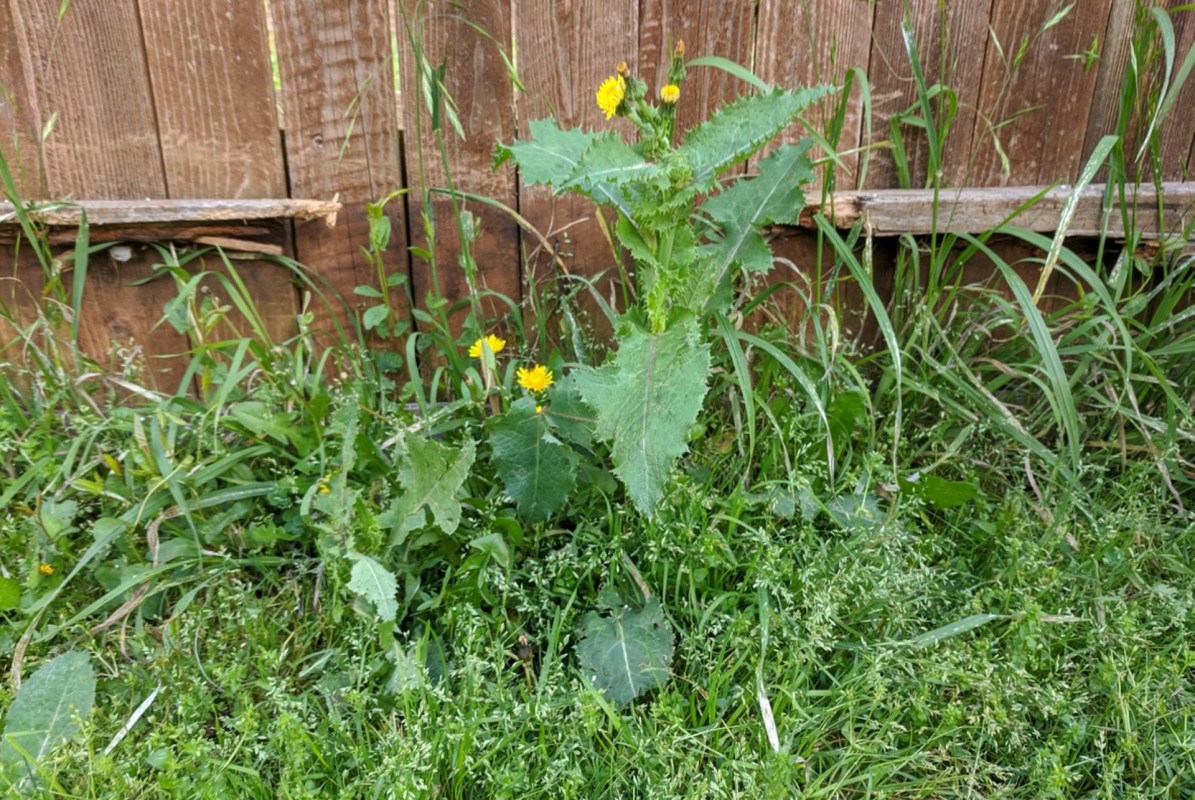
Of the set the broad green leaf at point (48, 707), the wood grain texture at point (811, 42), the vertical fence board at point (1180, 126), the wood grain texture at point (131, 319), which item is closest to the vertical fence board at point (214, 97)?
the wood grain texture at point (131, 319)

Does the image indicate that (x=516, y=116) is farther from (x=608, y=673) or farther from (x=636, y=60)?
(x=608, y=673)

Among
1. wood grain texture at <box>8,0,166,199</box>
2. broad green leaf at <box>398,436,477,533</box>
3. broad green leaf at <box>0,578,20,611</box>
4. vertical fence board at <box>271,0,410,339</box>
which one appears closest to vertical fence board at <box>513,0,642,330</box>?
vertical fence board at <box>271,0,410,339</box>

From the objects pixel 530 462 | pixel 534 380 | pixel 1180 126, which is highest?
pixel 1180 126

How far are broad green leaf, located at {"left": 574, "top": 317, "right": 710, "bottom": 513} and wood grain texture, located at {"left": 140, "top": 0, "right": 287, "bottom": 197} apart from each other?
3.78 ft

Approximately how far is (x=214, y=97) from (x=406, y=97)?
469mm

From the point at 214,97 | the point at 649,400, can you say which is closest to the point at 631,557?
the point at 649,400

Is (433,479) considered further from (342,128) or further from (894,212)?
(894,212)

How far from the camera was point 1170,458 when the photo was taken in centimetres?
191

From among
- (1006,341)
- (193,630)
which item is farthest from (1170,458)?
(193,630)

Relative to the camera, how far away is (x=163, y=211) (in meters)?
2.00

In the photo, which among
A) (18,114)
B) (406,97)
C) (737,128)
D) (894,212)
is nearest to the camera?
(737,128)

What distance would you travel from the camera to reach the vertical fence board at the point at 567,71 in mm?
2035

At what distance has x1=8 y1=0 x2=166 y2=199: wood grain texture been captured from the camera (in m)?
1.91

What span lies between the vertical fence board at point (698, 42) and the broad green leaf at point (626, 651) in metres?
1.29
